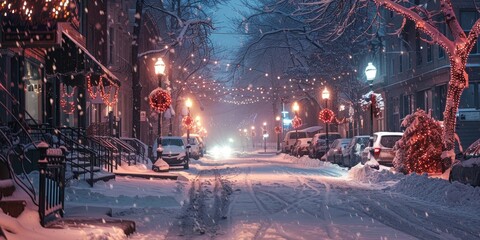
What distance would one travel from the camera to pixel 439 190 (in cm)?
1781

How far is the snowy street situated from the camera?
1187 centimetres

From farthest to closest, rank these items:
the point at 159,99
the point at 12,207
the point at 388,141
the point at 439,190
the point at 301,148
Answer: the point at 301,148
the point at 388,141
the point at 159,99
the point at 439,190
the point at 12,207

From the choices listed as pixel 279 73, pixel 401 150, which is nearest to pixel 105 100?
pixel 401 150

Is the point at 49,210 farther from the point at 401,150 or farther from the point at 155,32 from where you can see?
the point at 155,32

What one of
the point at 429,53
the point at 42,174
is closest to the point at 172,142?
the point at 429,53

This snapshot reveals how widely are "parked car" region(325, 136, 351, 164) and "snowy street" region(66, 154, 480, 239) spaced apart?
1375cm

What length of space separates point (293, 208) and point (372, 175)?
1037cm

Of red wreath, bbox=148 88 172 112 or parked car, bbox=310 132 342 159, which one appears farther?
parked car, bbox=310 132 342 159

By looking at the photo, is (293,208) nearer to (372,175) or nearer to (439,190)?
(439,190)

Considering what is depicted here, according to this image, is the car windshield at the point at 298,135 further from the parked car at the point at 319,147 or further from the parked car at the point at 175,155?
the parked car at the point at 175,155

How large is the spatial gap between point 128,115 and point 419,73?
19.7 meters

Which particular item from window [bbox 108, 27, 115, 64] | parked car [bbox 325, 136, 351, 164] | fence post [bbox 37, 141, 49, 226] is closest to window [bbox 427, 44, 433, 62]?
parked car [bbox 325, 136, 351, 164]

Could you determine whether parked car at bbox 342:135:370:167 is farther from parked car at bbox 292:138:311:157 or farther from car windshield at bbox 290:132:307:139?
car windshield at bbox 290:132:307:139

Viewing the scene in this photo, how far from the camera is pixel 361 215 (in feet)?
46.7
